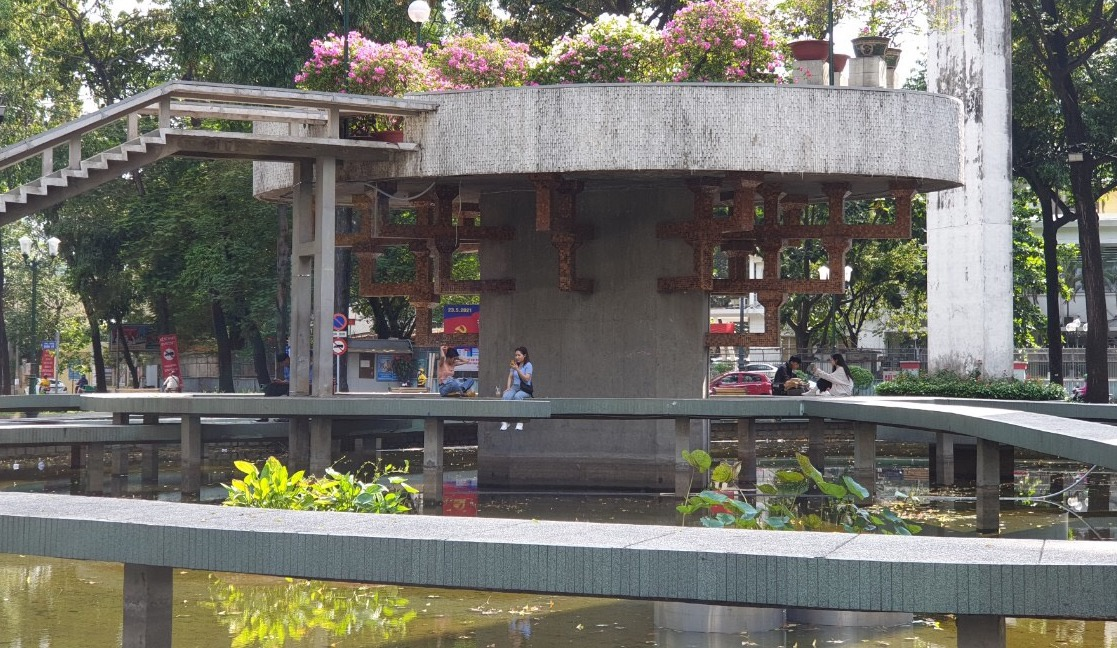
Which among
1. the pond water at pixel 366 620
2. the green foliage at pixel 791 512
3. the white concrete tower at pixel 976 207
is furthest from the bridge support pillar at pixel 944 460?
the green foliage at pixel 791 512

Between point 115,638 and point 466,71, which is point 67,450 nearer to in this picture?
point 466,71

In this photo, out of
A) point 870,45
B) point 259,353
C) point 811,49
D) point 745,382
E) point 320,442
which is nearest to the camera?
point 320,442

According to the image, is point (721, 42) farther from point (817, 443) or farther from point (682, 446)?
point (817, 443)

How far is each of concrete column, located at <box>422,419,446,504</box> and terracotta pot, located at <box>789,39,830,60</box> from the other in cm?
853

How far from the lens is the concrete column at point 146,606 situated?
9.38m

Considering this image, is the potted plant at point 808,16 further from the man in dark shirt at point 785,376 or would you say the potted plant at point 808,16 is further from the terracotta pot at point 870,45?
the man in dark shirt at point 785,376

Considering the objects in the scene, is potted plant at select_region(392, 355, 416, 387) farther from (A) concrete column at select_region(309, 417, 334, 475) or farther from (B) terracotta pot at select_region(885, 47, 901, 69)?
(A) concrete column at select_region(309, 417, 334, 475)

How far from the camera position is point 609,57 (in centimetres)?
2302

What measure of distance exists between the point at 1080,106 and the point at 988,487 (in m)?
25.5

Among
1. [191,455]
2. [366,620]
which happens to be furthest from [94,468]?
[366,620]

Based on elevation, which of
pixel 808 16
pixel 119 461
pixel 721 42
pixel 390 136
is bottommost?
pixel 119 461

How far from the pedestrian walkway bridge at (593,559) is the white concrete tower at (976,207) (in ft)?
79.0

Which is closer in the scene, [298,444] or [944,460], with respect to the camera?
[298,444]

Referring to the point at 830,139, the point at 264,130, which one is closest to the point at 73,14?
the point at 264,130
